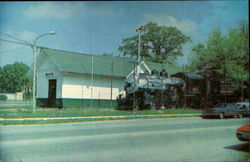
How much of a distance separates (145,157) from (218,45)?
2344 centimetres

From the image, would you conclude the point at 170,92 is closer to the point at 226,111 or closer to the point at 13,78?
the point at 226,111

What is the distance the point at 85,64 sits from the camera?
26219 millimetres

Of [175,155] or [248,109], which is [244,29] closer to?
[248,109]

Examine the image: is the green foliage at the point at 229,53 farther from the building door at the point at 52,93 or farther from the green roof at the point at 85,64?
the building door at the point at 52,93

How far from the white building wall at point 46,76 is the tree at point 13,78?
1.48m

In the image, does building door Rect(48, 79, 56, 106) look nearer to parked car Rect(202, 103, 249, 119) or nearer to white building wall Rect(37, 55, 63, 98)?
white building wall Rect(37, 55, 63, 98)

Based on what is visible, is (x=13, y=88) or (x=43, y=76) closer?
(x=13, y=88)

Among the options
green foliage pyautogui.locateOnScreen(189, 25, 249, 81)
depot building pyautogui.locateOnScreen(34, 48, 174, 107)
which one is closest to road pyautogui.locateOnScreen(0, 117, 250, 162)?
depot building pyautogui.locateOnScreen(34, 48, 174, 107)

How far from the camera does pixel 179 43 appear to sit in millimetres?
24328

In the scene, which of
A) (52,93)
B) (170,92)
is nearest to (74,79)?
(52,93)

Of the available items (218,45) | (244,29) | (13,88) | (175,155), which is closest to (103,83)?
(13,88)

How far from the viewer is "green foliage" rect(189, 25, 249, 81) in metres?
26.5

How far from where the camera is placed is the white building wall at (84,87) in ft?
80.3

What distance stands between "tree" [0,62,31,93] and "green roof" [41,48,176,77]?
2.86 metres
